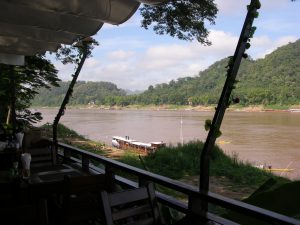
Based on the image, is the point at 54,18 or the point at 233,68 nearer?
the point at 233,68

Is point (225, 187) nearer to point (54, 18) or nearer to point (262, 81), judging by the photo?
point (54, 18)

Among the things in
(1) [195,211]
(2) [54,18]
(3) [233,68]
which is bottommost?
(1) [195,211]

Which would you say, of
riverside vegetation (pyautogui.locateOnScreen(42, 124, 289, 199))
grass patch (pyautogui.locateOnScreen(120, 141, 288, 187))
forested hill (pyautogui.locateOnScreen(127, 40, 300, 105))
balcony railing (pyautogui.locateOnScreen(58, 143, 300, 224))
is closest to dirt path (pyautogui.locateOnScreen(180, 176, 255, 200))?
riverside vegetation (pyautogui.locateOnScreen(42, 124, 289, 199))

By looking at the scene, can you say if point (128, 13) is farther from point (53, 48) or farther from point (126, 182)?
point (53, 48)

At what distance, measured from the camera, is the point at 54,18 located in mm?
2492

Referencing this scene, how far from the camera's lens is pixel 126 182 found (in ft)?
8.63

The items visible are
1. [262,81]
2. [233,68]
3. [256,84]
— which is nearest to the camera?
[233,68]

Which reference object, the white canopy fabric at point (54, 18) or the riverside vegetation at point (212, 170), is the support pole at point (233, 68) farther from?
the riverside vegetation at point (212, 170)

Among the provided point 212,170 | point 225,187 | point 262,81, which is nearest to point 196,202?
point 225,187

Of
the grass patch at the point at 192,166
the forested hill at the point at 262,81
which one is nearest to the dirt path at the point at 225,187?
the grass patch at the point at 192,166

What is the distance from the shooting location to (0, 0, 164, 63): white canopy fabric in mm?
2039

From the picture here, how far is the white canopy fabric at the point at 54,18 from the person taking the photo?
6.69 feet

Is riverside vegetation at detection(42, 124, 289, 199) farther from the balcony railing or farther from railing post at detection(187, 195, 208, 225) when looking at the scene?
railing post at detection(187, 195, 208, 225)

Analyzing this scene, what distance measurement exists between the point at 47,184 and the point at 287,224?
45.0 inches
